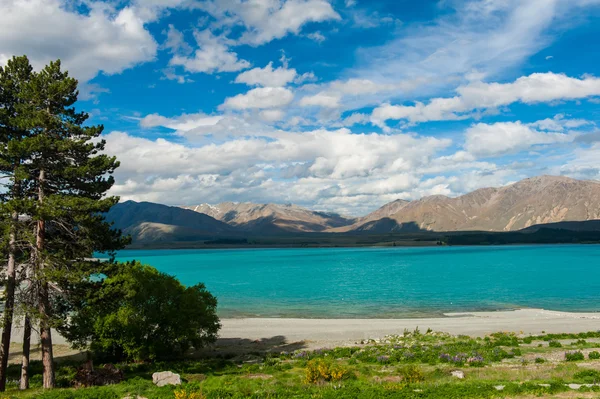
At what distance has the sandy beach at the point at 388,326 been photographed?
144ft

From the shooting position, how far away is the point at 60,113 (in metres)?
24.1

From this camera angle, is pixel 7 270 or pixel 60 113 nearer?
pixel 7 270

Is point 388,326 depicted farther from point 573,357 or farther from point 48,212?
point 48,212

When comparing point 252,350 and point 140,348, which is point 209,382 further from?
point 252,350

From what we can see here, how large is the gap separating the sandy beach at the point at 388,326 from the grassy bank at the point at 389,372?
6400 millimetres

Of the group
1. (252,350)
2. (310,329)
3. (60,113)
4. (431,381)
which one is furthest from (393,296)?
(60,113)

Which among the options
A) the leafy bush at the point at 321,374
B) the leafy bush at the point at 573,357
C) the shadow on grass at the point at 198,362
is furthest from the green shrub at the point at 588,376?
the shadow on grass at the point at 198,362

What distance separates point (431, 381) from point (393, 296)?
62666mm

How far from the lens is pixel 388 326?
164 ft

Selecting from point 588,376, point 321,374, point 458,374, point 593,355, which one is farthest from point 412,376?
point 593,355

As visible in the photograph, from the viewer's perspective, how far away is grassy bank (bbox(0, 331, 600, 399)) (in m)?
17.8

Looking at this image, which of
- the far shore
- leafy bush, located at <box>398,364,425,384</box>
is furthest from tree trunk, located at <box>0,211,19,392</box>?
leafy bush, located at <box>398,364,425,384</box>

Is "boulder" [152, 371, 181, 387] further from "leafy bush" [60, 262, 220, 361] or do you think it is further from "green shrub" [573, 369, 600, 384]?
"green shrub" [573, 369, 600, 384]

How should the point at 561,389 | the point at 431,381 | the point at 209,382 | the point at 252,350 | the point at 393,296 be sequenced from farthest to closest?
1. the point at 393,296
2. the point at 252,350
3. the point at 209,382
4. the point at 431,381
5. the point at 561,389
